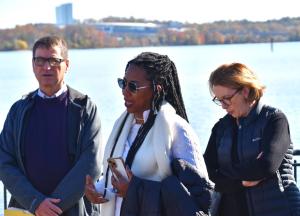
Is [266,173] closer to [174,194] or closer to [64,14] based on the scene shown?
[174,194]

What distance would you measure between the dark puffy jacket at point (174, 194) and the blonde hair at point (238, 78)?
1.75 ft

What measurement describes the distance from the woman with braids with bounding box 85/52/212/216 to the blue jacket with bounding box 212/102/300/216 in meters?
0.29

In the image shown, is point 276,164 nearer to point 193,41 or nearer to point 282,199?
point 282,199

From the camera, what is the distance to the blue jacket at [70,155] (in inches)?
176

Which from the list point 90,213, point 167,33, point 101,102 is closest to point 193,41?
point 167,33

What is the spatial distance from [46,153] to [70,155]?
14cm

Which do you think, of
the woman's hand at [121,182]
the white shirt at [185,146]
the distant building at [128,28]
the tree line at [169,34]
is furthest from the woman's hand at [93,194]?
the distant building at [128,28]

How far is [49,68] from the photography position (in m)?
4.60

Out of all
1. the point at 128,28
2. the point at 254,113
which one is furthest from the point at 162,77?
the point at 128,28

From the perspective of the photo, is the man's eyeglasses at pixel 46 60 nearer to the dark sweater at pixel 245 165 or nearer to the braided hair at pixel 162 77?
the braided hair at pixel 162 77

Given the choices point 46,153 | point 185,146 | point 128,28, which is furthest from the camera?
point 128,28

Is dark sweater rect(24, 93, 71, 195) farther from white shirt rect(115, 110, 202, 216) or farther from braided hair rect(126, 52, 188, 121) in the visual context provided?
white shirt rect(115, 110, 202, 216)

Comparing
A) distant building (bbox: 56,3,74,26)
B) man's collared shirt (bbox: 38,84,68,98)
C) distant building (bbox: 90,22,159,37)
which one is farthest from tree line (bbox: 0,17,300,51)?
man's collared shirt (bbox: 38,84,68,98)

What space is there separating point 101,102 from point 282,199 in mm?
21151
